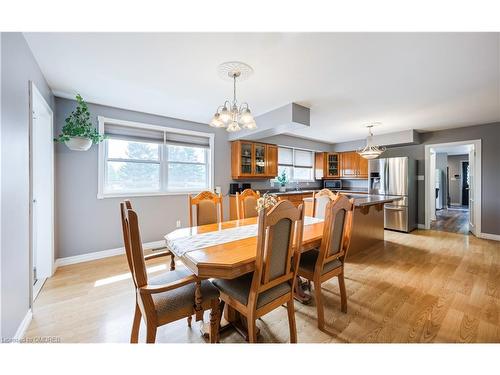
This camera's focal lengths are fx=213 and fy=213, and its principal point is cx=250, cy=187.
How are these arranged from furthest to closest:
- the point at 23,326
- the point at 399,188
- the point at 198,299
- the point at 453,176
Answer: the point at 453,176, the point at 399,188, the point at 23,326, the point at 198,299

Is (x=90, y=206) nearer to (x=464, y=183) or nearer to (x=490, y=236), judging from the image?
(x=490, y=236)

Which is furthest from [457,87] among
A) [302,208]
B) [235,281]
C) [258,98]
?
[235,281]

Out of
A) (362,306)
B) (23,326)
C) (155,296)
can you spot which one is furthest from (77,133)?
(362,306)

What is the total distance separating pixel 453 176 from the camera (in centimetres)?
917

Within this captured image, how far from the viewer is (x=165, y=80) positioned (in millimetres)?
2488

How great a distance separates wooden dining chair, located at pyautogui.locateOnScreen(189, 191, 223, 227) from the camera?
2537mm

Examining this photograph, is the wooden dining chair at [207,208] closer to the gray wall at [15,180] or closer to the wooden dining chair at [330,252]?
the wooden dining chair at [330,252]

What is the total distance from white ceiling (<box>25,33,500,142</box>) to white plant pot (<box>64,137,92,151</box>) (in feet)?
2.10

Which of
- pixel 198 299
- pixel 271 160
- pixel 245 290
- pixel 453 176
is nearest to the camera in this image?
pixel 198 299

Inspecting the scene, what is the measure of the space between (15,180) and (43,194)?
1.33 meters

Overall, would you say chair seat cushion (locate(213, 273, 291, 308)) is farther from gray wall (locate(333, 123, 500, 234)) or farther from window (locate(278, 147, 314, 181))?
gray wall (locate(333, 123, 500, 234))
